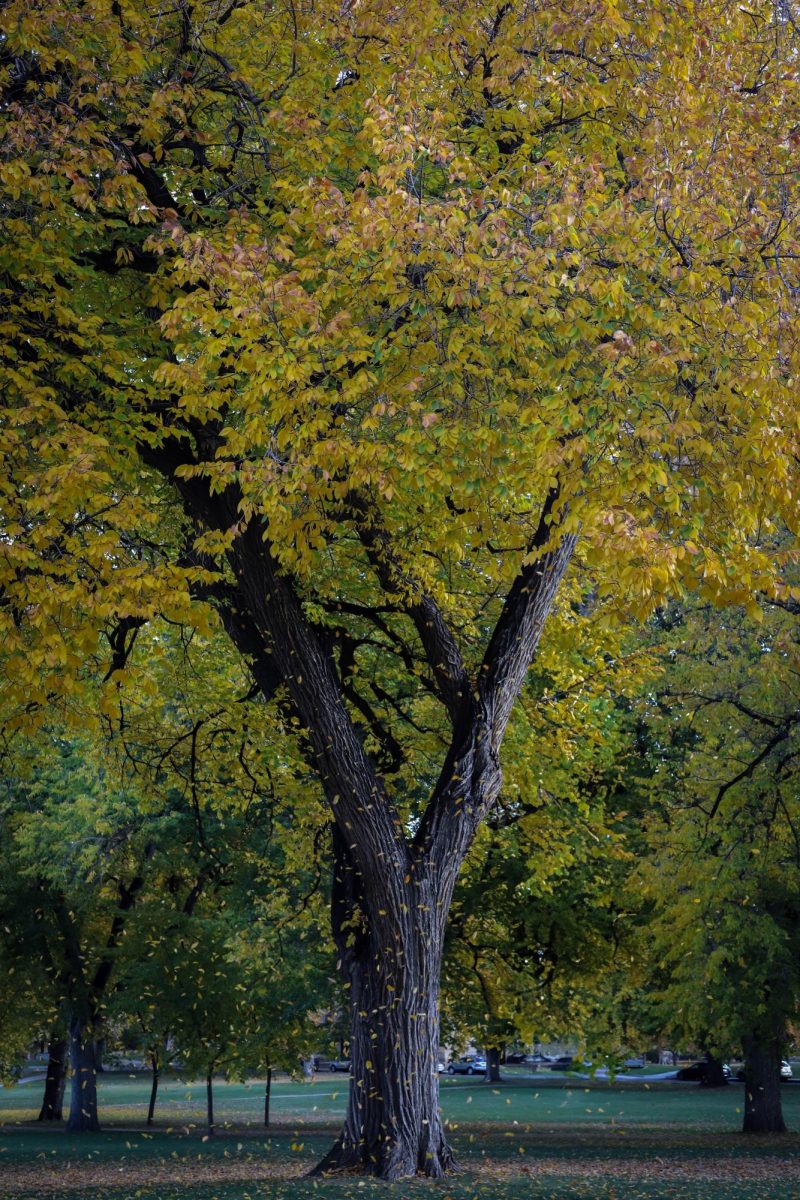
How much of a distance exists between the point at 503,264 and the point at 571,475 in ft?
4.55

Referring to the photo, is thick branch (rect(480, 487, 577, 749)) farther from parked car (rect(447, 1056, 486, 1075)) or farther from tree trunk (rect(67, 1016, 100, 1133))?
parked car (rect(447, 1056, 486, 1075))

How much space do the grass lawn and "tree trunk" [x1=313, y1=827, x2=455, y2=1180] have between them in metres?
0.40

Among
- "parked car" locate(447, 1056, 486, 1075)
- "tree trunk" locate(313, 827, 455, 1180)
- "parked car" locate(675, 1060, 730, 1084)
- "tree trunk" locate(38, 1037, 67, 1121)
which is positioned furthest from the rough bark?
"parked car" locate(447, 1056, 486, 1075)

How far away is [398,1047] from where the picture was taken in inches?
387

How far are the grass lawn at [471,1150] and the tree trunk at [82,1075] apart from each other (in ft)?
2.09

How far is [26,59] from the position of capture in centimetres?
922

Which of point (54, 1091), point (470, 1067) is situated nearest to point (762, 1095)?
point (54, 1091)

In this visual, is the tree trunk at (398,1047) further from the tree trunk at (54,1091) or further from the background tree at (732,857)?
the tree trunk at (54,1091)

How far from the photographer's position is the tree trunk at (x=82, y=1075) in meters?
25.9

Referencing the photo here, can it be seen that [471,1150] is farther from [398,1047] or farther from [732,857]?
[398,1047]

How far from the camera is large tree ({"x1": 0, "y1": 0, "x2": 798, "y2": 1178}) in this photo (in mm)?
7441

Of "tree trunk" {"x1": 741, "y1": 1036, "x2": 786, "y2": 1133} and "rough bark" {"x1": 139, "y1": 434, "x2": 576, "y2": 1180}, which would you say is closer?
"rough bark" {"x1": 139, "y1": 434, "x2": 576, "y2": 1180}

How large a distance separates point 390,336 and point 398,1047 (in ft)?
18.9

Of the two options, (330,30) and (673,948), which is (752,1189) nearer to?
(673,948)
